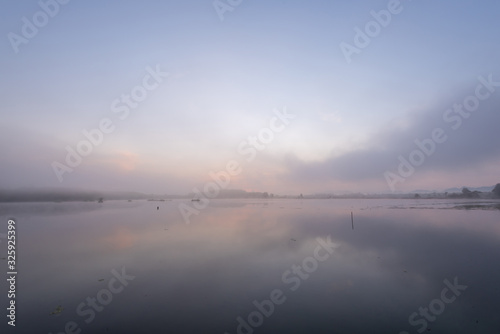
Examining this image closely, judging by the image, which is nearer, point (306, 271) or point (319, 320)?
point (319, 320)

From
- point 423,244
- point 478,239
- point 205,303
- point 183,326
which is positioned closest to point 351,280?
point 205,303

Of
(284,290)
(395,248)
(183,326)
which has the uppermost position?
(395,248)

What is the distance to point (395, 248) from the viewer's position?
21.5m

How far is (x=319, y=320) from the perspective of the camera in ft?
31.9

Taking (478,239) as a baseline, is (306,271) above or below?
below

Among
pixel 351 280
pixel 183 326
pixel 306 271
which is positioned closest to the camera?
pixel 183 326

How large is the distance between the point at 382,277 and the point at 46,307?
59.8ft

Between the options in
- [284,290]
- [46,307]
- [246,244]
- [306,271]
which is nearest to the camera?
[46,307]

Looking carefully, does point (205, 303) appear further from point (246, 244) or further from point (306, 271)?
point (246, 244)

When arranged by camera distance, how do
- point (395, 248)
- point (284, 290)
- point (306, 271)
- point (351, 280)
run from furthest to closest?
point (395, 248), point (306, 271), point (351, 280), point (284, 290)

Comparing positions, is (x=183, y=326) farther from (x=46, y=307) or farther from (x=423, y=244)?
(x=423, y=244)

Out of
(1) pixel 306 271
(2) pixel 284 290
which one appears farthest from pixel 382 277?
(2) pixel 284 290

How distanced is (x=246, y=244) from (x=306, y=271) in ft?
29.8

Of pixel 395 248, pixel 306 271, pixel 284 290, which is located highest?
pixel 395 248
